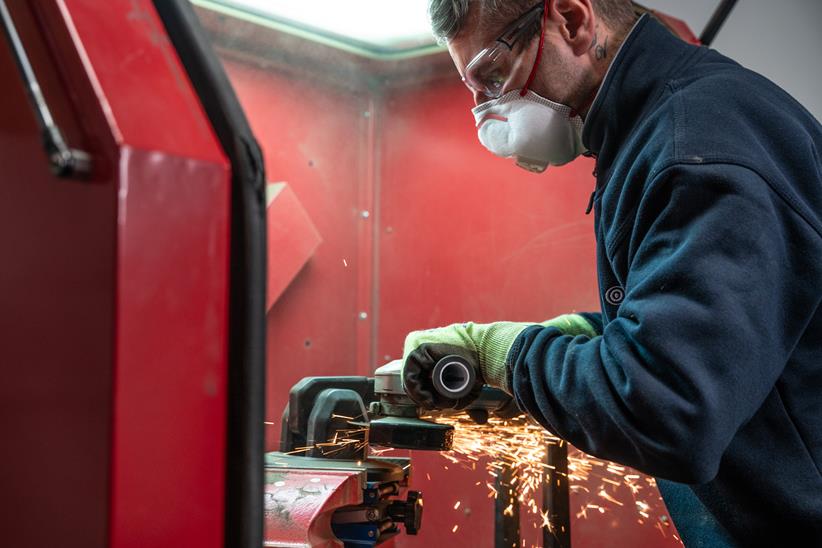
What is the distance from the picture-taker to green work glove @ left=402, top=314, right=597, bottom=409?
57.8 inches

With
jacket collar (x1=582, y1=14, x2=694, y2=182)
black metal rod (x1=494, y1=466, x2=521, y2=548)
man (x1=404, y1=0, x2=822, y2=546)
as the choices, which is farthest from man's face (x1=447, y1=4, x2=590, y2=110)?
black metal rod (x1=494, y1=466, x2=521, y2=548)

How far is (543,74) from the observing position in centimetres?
155

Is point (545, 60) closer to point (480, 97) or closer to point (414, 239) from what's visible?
point (480, 97)

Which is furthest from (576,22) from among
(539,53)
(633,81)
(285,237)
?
(285,237)

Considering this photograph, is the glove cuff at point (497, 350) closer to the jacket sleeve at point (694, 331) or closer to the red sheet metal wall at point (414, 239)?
the jacket sleeve at point (694, 331)

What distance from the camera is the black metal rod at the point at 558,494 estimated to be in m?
2.14

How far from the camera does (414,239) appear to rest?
3.24 meters

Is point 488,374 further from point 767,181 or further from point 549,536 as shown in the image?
point 549,536

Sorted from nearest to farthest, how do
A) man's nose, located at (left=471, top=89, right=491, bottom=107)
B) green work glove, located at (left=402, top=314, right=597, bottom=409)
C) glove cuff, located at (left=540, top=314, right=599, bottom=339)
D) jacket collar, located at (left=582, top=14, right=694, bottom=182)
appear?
jacket collar, located at (left=582, top=14, right=694, bottom=182), green work glove, located at (left=402, top=314, right=597, bottom=409), man's nose, located at (left=471, top=89, right=491, bottom=107), glove cuff, located at (left=540, top=314, right=599, bottom=339)

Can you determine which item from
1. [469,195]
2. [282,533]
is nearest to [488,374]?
[282,533]

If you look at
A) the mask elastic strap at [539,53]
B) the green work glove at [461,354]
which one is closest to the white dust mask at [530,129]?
the mask elastic strap at [539,53]

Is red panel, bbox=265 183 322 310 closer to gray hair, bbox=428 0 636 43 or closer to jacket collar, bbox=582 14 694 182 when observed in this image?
gray hair, bbox=428 0 636 43

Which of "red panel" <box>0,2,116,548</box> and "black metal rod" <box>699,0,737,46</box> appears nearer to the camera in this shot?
"red panel" <box>0,2,116,548</box>

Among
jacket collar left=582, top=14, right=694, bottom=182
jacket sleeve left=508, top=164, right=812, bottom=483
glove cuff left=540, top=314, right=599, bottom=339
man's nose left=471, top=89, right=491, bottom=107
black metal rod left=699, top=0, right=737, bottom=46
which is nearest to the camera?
Result: jacket sleeve left=508, top=164, right=812, bottom=483
